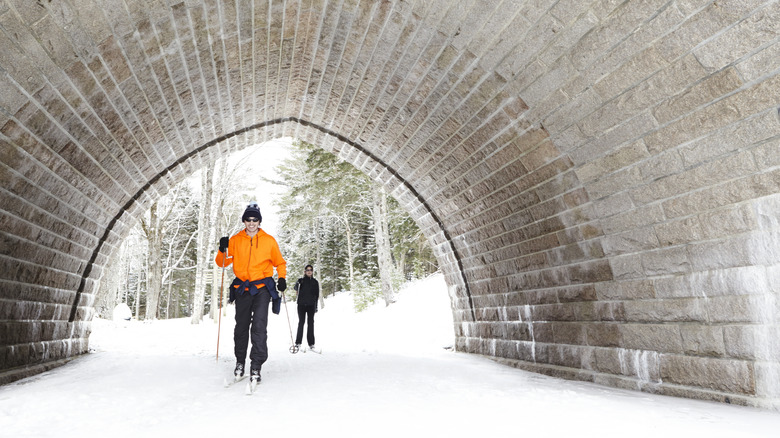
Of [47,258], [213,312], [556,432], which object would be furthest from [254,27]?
[213,312]

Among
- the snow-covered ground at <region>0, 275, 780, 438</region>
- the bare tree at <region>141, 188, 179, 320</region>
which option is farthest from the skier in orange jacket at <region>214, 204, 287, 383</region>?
the bare tree at <region>141, 188, 179, 320</region>

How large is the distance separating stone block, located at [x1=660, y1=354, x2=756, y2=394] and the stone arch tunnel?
0.02 metres

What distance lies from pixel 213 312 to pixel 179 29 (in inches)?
687

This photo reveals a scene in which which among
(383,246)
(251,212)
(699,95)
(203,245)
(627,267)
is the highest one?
(203,245)

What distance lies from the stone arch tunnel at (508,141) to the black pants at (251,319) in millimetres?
1990

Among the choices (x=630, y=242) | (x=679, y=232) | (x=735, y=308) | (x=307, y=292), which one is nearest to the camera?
(x=735, y=308)

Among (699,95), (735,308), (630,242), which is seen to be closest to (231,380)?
(630,242)

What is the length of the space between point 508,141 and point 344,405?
3144 mm

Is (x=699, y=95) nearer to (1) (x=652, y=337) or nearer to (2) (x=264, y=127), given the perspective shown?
(1) (x=652, y=337)

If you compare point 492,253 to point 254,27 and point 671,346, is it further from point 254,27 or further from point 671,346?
point 254,27

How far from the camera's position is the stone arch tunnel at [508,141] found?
3.10 metres

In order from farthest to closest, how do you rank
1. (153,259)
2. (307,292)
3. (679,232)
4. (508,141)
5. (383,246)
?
(153,259) → (383,246) → (307,292) → (508,141) → (679,232)

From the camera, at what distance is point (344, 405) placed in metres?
3.40

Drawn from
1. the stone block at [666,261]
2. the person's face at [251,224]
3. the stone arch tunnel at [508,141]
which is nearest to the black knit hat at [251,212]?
the person's face at [251,224]
